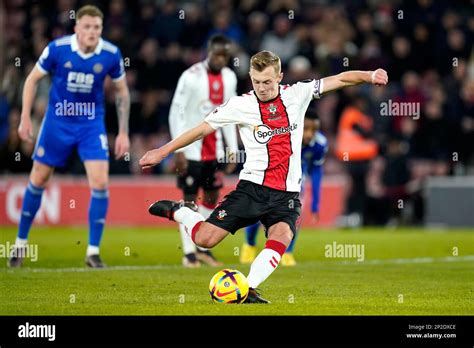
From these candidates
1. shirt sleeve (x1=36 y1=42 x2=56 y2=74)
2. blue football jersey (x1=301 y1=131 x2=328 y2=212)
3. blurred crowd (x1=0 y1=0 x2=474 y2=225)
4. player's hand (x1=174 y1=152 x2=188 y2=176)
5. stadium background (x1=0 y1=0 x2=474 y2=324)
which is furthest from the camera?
blurred crowd (x1=0 y1=0 x2=474 y2=225)

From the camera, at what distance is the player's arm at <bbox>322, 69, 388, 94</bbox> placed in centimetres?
955

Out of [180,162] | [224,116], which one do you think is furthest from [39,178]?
[224,116]

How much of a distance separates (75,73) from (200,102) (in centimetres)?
172

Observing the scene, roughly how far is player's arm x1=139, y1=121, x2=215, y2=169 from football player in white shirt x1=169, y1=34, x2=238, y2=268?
11.5ft

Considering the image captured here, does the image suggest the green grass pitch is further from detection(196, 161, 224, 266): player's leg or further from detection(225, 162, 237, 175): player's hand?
detection(225, 162, 237, 175): player's hand

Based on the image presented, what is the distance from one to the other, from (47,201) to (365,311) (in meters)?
12.6

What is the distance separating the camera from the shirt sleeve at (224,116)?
32.8ft

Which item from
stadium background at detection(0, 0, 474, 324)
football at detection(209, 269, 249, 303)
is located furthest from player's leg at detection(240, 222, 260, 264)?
football at detection(209, 269, 249, 303)

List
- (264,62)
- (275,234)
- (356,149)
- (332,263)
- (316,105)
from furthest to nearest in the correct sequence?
(316,105), (356,149), (332,263), (275,234), (264,62)

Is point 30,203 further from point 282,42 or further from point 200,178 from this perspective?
point 282,42

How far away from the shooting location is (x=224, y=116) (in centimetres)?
1001

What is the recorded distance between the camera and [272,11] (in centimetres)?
2366
